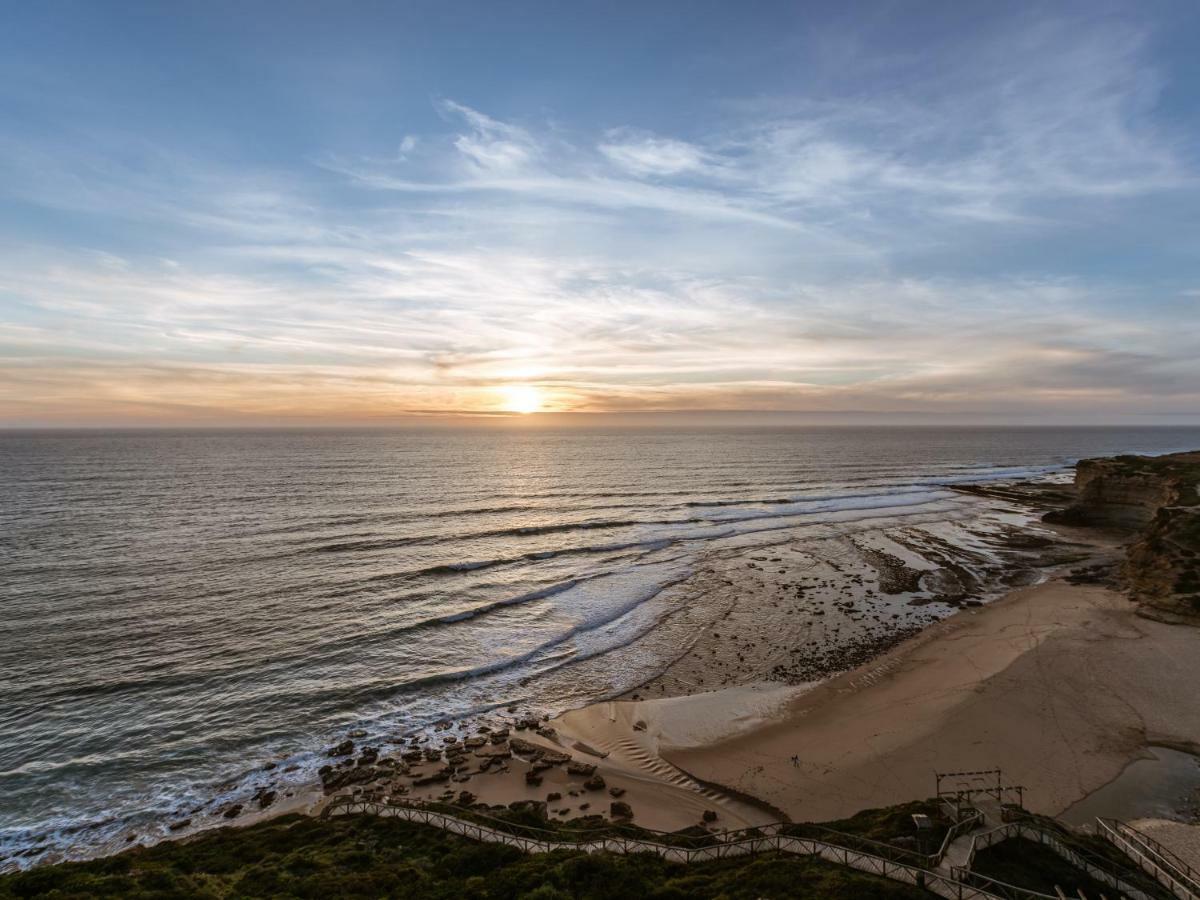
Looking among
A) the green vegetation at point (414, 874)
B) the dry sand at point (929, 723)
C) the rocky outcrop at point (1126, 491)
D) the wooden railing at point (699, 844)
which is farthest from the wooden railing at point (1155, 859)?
the rocky outcrop at point (1126, 491)

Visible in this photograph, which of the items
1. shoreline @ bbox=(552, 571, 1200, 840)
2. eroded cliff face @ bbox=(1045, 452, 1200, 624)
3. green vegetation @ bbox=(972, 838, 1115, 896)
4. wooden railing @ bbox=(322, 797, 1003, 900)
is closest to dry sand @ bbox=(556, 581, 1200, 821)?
shoreline @ bbox=(552, 571, 1200, 840)

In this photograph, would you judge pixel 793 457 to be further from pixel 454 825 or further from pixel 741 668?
pixel 454 825

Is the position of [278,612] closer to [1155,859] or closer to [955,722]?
[955,722]

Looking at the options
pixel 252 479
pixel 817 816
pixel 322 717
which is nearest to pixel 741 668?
pixel 817 816

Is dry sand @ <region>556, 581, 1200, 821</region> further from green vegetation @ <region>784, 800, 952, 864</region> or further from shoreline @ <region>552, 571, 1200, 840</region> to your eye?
green vegetation @ <region>784, 800, 952, 864</region>

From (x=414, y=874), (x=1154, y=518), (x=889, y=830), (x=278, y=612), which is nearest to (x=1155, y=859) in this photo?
(x=889, y=830)

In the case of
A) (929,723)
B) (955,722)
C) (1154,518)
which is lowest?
(929,723)
